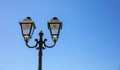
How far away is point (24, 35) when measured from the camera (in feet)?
108

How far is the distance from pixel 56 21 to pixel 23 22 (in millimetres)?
1171

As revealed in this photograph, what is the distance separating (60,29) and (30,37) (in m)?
1.10

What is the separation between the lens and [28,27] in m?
32.8

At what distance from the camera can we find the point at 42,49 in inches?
1291

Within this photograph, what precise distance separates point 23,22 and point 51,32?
41.7 inches

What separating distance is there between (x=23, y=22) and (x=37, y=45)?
3.14ft

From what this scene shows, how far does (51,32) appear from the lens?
32.7 metres

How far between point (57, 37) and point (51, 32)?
0.28m

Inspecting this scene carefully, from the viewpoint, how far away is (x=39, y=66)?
106 feet

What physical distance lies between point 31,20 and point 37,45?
2.99ft

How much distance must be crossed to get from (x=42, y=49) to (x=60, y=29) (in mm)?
951

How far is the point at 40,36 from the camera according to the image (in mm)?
33094

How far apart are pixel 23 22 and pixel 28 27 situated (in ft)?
0.88

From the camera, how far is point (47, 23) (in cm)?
3275
